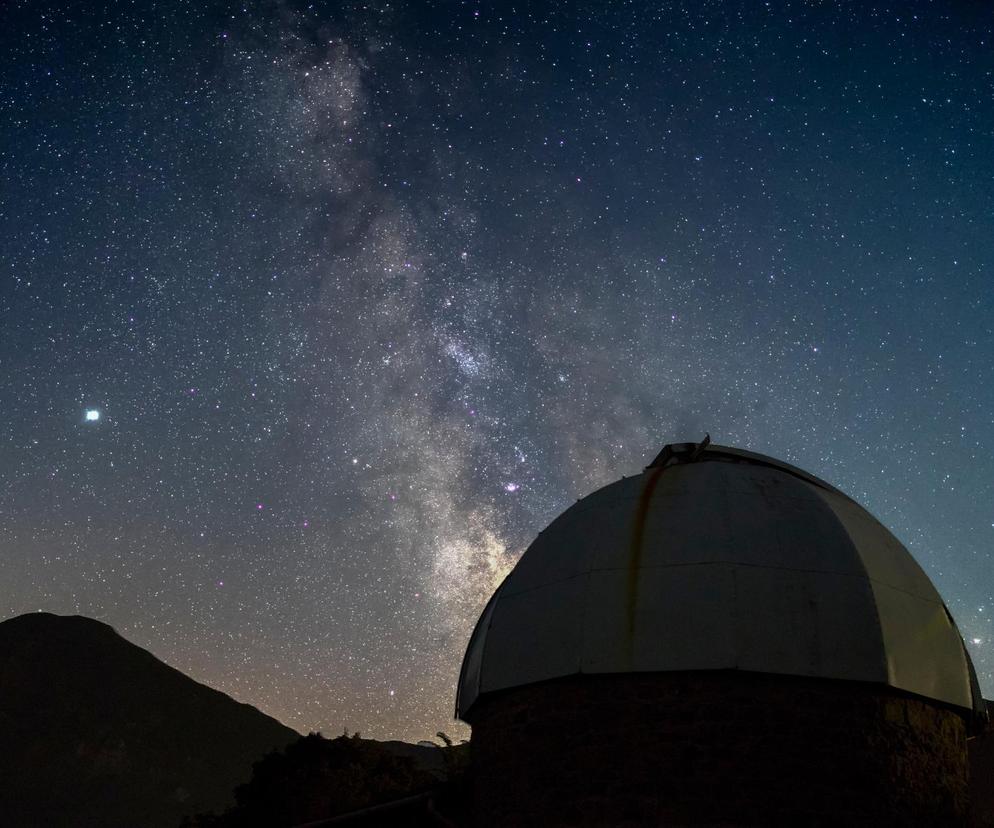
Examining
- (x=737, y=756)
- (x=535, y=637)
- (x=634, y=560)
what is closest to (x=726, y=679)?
(x=737, y=756)

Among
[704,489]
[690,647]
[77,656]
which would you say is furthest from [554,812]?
[77,656]

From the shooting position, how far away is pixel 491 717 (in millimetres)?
9359

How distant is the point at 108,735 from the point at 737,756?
200 feet

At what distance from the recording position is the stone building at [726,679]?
783cm

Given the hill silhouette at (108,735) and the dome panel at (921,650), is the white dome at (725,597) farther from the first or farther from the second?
the hill silhouette at (108,735)

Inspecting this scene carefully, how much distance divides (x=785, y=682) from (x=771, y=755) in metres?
0.66

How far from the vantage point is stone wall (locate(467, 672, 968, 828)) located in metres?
7.72

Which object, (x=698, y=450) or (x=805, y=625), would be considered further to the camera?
(x=698, y=450)

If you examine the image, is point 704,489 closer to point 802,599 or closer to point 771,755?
point 802,599

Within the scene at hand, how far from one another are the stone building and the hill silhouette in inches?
1945

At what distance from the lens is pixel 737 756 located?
7809mm

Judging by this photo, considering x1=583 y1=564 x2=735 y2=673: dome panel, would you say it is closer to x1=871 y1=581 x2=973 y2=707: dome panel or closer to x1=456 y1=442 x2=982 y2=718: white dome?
x1=456 y1=442 x2=982 y2=718: white dome

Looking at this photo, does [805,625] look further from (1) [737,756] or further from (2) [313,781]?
(2) [313,781]

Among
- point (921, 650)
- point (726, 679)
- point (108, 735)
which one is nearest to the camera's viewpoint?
point (726, 679)
